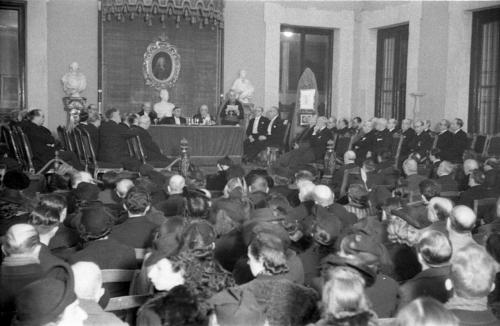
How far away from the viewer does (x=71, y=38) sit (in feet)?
42.5

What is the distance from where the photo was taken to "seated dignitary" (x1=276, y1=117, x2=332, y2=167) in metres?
11.3

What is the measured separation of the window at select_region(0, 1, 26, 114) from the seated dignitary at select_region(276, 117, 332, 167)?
212 inches

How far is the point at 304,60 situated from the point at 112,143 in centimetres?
752

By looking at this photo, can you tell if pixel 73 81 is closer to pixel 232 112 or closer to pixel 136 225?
pixel 232 112

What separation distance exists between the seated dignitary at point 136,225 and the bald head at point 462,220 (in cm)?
187

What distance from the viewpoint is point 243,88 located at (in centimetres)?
1393

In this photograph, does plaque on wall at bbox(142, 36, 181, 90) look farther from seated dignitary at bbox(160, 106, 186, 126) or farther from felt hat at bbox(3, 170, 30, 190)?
felt hat at bbox(3, 170, 30, 190)

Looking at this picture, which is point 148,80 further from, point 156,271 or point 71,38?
point 156,271

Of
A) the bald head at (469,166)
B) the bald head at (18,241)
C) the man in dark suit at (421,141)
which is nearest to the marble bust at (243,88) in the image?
the man in dark suit at (421,141)

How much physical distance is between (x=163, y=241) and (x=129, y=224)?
99 cm

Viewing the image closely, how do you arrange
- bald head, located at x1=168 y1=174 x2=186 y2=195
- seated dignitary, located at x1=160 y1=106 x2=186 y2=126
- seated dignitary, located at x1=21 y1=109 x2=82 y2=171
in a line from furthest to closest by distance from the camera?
seated dignitary, located at x1=160 y1=106 x2=186 y2=126 → seated dignitary, located at x1=21 y1=109 x2=82 y2=171 → bald head, located at x1=168 y1=174 x2=186 y2=195

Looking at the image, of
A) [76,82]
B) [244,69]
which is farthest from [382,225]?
[244,69]

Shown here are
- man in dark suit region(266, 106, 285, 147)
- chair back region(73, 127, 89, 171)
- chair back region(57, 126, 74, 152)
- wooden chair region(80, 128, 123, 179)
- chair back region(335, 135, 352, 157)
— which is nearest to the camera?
wooden chair region(80, 128, 123, 179)

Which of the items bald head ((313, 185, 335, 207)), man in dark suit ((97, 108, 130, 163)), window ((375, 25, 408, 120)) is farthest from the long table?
bald head ((313, 185, 335, 207))
